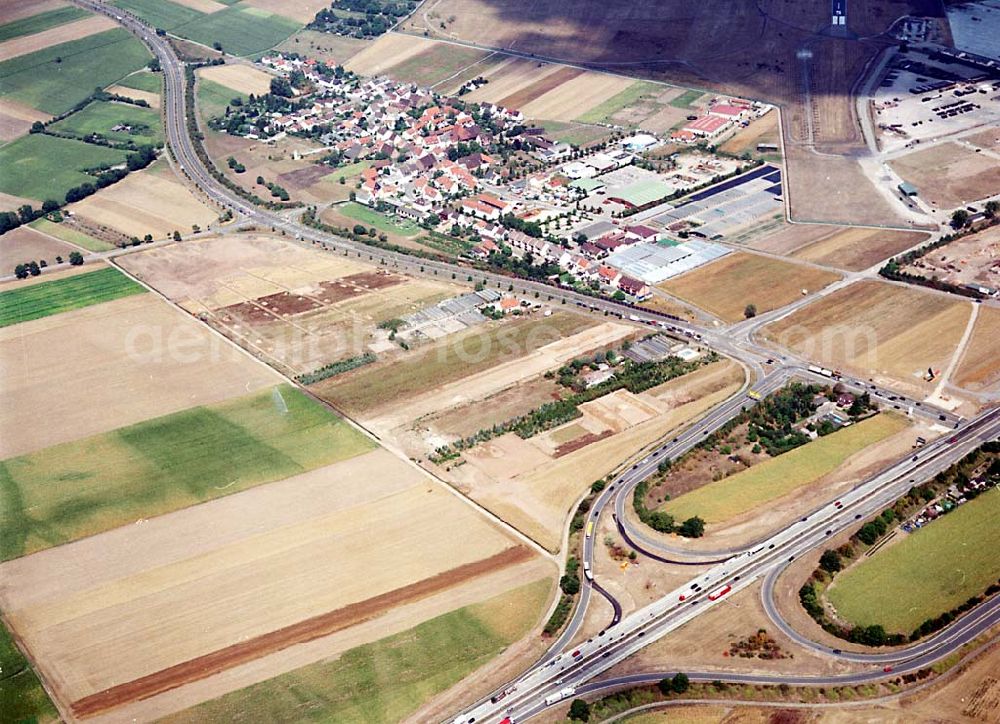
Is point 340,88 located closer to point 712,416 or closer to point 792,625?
point 712,416

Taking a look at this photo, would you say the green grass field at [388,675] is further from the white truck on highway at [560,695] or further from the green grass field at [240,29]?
the green grass field at [240,29]

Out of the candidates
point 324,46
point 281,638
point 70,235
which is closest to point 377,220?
point 70,235

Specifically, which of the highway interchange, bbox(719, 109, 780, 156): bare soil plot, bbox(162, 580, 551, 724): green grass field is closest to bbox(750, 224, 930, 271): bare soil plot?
the highway interchange

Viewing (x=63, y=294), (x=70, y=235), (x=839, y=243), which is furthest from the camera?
(x=70, y=235)

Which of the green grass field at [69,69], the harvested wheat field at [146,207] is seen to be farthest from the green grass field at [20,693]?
the green grass field at [69,69]

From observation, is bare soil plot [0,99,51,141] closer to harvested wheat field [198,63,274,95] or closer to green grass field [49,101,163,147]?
green grass field [49,101,163,147]

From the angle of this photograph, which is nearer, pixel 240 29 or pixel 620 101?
pixel 620 101

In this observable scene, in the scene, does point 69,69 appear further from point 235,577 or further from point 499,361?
point 235,577
